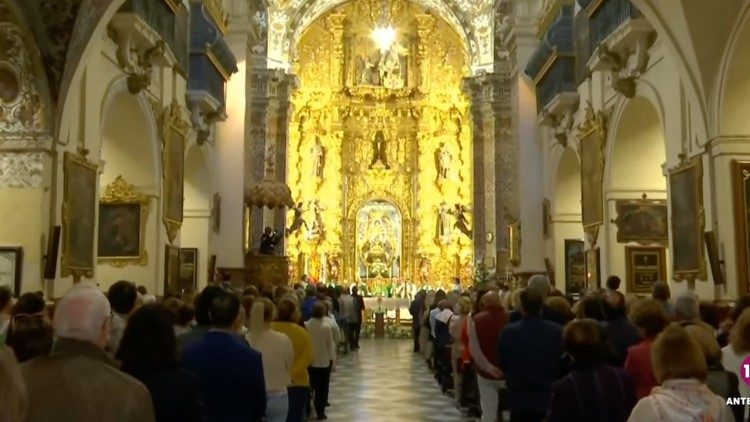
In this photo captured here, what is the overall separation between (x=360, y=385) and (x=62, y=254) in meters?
5.22

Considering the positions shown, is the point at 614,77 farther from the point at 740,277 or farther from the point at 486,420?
the point at 486,420

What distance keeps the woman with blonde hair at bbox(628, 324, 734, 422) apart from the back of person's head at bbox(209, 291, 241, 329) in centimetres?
225

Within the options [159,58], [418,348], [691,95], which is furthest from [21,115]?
[418,348]

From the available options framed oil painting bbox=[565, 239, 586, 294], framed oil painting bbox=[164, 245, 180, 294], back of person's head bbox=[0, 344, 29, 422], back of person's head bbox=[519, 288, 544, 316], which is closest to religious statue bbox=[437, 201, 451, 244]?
framed oil painting bbox=[565, 239, 586, 294]

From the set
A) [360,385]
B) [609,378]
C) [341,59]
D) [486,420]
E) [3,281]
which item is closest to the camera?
[609,378]

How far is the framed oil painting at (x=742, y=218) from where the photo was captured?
10.7m

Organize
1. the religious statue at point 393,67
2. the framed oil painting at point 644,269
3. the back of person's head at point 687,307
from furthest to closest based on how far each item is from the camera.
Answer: the religious statue at point 393,67 → the framed oil painting at point 644,269 → the back of person's head at point 687,307

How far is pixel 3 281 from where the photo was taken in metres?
10.5

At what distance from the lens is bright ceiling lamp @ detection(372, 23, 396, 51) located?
33.2 m

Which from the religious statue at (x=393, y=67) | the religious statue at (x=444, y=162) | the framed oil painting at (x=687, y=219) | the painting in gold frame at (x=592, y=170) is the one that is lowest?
the framed oil painting at (x=687, y=219)

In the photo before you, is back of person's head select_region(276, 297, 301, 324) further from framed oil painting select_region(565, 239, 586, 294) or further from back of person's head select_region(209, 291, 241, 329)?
framed oil painting select_region(565, 239, 586, 294)

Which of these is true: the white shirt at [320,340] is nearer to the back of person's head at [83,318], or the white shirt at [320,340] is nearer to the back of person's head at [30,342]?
the back of person's head at [30,342]

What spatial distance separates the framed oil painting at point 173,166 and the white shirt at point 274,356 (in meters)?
9.29

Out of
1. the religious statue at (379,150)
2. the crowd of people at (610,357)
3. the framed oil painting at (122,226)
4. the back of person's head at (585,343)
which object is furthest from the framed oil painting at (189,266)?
the religious statue at (379,150)
